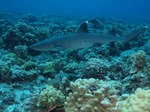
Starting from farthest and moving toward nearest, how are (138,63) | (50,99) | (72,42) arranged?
(72,42), (138,63), (50,99)

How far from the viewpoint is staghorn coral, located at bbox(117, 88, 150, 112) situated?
2744 mm

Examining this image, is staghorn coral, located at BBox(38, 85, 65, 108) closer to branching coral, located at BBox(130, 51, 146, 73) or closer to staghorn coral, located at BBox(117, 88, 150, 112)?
staghorn coral, located at BBox(117, 88, 150, 112)

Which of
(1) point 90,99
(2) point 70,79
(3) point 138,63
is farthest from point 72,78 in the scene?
(1) point 90,99

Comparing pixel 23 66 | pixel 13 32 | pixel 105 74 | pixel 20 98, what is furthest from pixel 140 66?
pixel 13 32

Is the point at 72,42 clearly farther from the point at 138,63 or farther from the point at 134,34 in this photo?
the point at 138,63

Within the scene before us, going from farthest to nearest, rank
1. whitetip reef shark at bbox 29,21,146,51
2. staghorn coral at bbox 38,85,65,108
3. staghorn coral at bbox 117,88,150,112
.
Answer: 1. whitetip reef shark at bbox 29,21,146,51
2. staghorn coral at bbox 38,85,65,108
3. staghorn coral at bbox 117,88,150,112

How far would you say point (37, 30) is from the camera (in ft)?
36.1

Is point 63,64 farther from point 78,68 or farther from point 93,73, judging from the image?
point 93,73

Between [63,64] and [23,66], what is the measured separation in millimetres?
1219

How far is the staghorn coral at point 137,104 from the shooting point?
274cm

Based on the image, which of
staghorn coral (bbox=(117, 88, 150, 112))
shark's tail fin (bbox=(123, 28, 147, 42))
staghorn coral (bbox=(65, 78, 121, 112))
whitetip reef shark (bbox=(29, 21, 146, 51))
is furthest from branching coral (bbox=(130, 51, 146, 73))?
staghorn coral (bbox=(117, 88, 150, 112))

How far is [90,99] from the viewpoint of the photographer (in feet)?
12.0

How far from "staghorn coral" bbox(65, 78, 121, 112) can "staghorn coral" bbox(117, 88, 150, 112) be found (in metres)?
0.38

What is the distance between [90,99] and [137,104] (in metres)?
0.96
